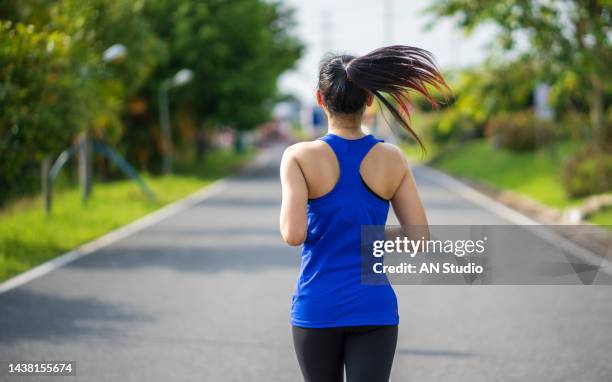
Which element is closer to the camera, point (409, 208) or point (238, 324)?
point (409, 208)

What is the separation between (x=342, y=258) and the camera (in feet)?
10.0

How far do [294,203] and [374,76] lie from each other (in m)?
0.49

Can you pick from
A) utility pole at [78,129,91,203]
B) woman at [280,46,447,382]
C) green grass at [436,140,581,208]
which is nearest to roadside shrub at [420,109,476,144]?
green grass at [436,140,581,208]

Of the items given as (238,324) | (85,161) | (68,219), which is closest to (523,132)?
(85,161)

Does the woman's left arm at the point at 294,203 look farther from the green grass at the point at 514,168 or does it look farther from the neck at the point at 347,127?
the green grass at the point at 514,168

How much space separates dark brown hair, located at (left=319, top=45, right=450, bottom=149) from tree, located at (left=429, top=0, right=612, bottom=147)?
45.2 feet

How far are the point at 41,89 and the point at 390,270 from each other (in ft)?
30.2

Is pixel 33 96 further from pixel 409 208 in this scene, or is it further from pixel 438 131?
pixel 438 131

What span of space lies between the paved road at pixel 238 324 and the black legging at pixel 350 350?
2.73 metres

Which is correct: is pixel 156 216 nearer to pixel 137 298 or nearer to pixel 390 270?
pixel 137 298

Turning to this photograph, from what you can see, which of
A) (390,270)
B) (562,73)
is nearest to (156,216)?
(562,73)

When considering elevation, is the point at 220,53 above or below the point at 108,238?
above

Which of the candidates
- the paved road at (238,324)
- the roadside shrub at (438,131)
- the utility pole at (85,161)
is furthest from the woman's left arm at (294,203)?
the roadside shrub at (438,131)

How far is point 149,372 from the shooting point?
6.01 meters
